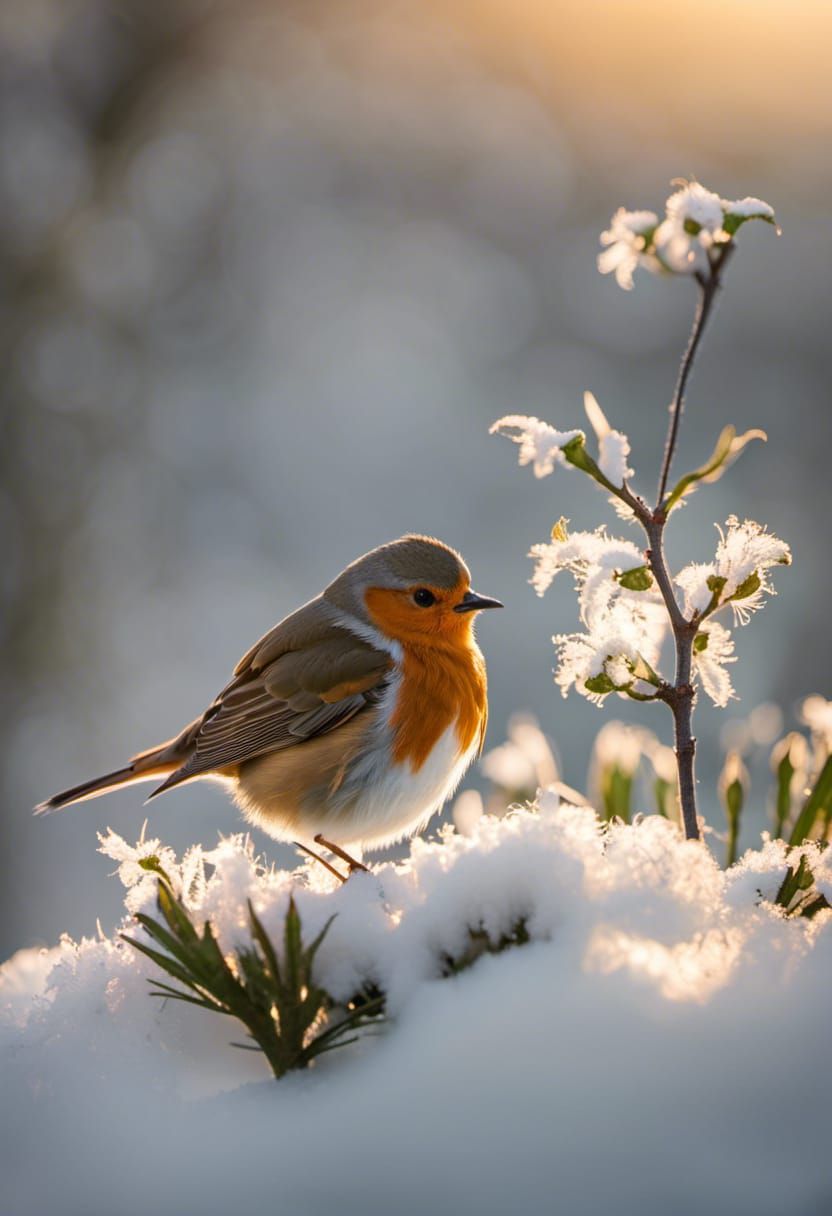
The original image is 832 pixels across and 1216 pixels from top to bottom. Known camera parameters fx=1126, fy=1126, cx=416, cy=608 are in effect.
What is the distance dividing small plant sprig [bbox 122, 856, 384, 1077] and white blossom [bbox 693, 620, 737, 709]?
40cm

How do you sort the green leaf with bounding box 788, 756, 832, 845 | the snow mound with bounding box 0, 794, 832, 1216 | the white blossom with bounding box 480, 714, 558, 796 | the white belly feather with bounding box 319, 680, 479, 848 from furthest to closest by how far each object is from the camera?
the white belly feather with bounding box 319, 680, 479, 848 → the white blossom with bounding box 480, 714, 558, 796 → the green leaf with bounding box 788, 756, 832, 845 → the snow mound with bounding box 0, 794, 832, 1216

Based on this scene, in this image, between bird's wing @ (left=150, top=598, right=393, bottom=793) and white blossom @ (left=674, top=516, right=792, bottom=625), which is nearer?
white blossom @ (left=674, top=516, right=792, bottom=625)

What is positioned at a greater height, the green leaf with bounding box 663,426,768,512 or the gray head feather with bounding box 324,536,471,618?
the gray head feather with bounding box 324,536,471,618

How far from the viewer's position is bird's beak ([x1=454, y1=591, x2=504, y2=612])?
2211mm

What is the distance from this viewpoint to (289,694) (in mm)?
2146

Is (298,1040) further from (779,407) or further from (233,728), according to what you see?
(779,407)

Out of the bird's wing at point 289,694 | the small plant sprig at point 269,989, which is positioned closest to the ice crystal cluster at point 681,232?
the small plant sprig at point 269,989

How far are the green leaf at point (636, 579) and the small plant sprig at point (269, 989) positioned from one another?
370mm

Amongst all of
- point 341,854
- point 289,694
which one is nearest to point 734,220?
point 341,854

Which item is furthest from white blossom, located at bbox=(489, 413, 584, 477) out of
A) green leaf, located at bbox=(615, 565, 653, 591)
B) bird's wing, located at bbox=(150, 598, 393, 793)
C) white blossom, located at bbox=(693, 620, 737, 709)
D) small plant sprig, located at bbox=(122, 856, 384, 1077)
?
bird's wing, located at bbox=(150, 598, 393, 793)

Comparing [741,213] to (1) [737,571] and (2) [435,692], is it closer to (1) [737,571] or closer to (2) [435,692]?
(1) [737,571]

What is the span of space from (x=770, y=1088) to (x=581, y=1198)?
0.49 ft

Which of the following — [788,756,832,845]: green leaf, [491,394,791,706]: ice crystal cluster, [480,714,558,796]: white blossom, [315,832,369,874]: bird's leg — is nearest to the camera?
[491,394,791,706]: ice crystal cluster

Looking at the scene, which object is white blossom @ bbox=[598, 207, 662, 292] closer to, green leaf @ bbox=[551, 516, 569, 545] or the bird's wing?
green leaf @ bbox=[551, 516, 569, 545]
